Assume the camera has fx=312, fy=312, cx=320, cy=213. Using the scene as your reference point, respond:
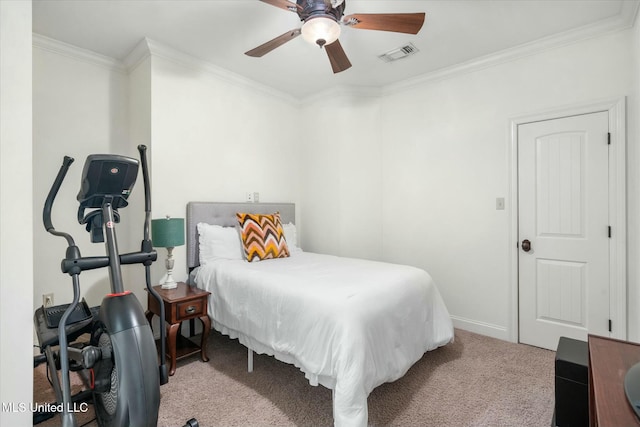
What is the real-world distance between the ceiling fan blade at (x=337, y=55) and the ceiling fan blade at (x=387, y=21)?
0.21 metres

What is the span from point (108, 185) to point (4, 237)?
439mm

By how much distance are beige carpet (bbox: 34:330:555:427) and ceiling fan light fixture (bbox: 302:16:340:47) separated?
7.44 feet

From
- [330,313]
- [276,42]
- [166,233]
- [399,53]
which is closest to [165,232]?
[166,233]

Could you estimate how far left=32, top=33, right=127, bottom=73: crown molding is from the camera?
255 centimetres

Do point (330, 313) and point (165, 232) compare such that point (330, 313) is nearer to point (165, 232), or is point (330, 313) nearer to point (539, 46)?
point (165, 232)

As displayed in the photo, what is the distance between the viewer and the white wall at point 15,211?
132 centimetres

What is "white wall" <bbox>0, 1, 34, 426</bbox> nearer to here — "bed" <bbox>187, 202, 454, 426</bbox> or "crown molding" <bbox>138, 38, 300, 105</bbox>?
"bed" <bbox>187, 202, 454, 426</bbox>

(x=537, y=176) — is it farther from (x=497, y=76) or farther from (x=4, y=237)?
(x=4, y=237)

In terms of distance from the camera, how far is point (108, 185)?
1533 millimetres

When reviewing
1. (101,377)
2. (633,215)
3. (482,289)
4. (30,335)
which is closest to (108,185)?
(30,335)

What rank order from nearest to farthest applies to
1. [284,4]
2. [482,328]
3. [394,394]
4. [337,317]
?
[337,317]
[284,4]
[394,394]
[482,328]

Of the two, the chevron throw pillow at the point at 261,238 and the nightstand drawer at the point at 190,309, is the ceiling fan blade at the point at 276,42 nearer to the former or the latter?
the chevron throw pillow at the point at 261,238

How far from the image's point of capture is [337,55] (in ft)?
7.53

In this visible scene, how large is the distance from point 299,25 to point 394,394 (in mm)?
2755
